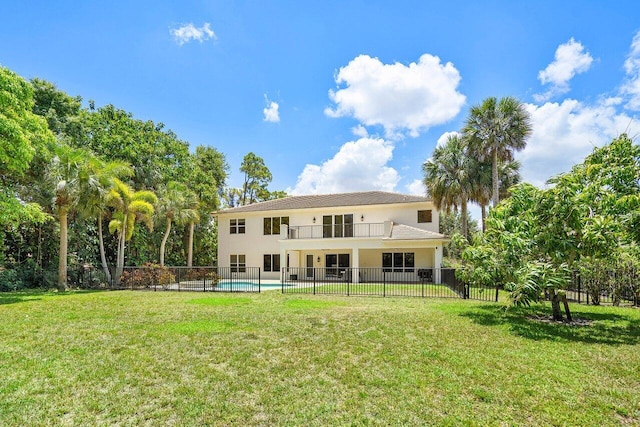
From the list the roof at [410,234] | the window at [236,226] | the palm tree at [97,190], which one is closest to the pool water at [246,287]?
the window at [236,226]

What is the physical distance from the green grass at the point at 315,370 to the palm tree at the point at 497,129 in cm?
1344

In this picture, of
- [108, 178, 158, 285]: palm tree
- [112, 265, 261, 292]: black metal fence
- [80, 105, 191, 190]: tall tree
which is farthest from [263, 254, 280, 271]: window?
[80, 105, 191, 190]: tall tree

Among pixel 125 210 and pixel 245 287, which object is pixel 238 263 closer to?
pixel 245 287

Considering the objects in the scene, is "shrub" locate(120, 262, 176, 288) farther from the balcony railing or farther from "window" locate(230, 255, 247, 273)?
the balcony railing

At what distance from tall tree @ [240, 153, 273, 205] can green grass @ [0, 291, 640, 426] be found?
30726 mm

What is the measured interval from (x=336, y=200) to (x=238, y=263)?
906 centimetres

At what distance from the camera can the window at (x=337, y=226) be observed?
930 inches

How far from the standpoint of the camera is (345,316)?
29.3ft

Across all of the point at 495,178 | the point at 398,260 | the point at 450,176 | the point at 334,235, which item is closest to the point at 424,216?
the point at 450,176

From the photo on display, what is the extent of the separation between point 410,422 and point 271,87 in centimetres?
1502

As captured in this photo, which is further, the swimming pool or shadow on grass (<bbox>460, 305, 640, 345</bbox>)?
the swimming pool

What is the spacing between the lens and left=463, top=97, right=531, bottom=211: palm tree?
1984 cm

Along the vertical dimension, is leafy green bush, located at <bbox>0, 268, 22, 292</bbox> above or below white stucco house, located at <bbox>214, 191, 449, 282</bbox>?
below

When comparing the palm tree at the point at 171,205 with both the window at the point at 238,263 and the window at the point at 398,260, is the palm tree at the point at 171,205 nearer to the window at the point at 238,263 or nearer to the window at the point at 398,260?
the window at the point at 238,263
